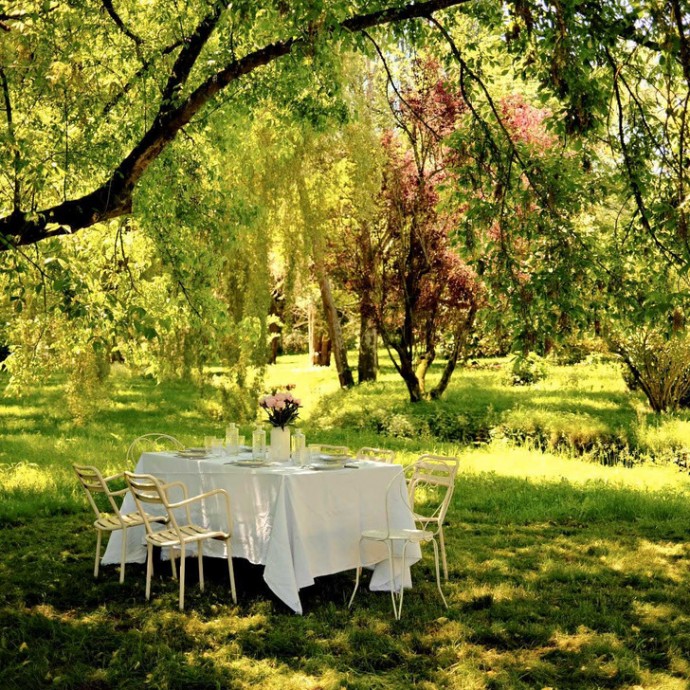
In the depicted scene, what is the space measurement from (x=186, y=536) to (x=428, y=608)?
188 centimetres

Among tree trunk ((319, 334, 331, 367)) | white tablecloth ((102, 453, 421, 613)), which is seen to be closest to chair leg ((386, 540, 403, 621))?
white tablecloth ((102, 453, 421, 613))

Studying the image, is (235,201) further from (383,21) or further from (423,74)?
(423,74)

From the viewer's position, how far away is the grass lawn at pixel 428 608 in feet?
16.6

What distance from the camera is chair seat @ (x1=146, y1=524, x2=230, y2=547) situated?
6320 mm

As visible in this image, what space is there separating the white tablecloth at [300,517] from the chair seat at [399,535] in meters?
0.17

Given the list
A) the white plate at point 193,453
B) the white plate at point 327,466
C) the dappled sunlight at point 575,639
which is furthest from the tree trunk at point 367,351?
the dappled sunlight at point 575,639

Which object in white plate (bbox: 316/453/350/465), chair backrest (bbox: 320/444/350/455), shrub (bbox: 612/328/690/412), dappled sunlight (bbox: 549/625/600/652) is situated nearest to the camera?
dappled sunlight (bbox: 549/625/600/652)

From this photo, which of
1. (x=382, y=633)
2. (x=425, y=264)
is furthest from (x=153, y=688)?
(x=425, y=264)

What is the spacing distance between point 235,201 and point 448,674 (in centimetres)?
623

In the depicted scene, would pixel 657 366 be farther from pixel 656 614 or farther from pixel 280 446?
pixel 280 446

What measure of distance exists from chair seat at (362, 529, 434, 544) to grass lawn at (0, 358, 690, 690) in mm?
475

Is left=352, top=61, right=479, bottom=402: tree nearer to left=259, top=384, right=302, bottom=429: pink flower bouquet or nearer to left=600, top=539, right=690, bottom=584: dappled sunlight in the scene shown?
left=600, top=539, right=690, bottom=584: dappled sunlight

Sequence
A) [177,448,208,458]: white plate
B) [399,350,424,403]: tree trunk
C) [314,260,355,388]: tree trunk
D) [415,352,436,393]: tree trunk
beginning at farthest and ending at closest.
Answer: [314,260,355,388]: tree trunk → [415,352,436,393]: tree trunk → [399,350,424,403]: tree trunk → [177,448,208,458]: white plate

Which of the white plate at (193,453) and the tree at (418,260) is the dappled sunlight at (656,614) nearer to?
the white plate at (193,453)
